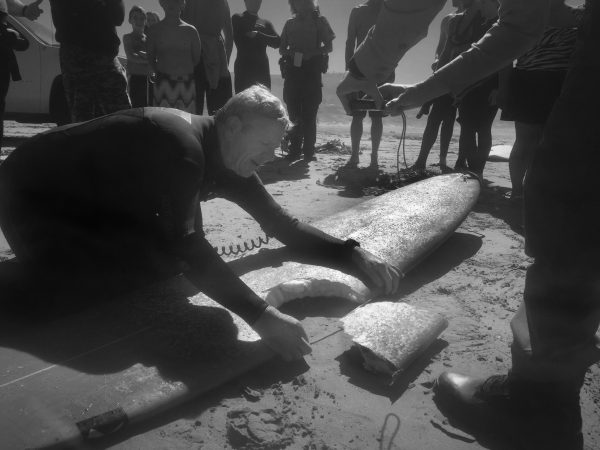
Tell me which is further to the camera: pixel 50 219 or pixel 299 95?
pixel 299 95

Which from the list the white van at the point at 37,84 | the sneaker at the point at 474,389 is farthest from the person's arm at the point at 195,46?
the sneaker at the point at 474,389

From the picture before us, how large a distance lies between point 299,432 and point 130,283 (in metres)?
1.12

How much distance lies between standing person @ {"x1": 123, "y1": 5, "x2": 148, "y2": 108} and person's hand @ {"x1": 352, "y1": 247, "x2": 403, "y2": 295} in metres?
4.51

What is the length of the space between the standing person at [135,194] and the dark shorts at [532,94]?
2.68 m

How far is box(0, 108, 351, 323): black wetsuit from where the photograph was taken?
1.81m

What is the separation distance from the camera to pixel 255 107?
1965 mm

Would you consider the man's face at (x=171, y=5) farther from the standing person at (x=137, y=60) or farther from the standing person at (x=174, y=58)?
the standing person at (x=137, y=60)

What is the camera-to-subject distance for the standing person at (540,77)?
11.5 ft

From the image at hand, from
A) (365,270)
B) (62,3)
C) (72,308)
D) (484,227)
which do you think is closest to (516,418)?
(365,270)

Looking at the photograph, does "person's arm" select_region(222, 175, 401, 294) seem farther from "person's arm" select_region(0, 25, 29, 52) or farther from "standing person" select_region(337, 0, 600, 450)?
"person's arm" select_region(0, 25, 29, 52)

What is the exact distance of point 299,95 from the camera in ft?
20.9

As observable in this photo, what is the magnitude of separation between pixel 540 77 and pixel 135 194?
10.8 ft

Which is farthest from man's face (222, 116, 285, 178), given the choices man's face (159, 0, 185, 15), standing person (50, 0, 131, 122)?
man's face (159, 0, 185, 15)

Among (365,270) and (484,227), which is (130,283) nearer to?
(365,270)
